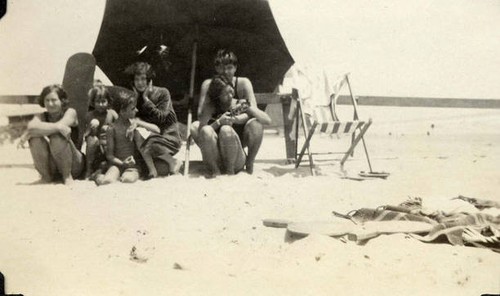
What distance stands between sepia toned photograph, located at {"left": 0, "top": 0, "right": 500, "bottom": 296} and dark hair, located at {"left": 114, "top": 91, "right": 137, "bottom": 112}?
0.01 metres

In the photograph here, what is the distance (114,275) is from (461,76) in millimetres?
5084

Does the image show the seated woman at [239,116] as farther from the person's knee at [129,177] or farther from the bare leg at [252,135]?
the person's knee at [129,177]

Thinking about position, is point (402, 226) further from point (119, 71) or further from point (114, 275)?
point (119, 71)

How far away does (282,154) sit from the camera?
17.2 feet

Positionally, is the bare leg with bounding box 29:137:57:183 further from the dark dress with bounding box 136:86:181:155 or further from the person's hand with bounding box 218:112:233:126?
the person's hand with bounding box 218:112:233:126

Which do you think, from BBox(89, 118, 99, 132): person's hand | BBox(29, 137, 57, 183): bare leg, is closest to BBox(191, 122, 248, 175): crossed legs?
BBox(89, 118, 99, 132): person's hand

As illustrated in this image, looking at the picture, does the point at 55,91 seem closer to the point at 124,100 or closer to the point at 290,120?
the point at 124,100

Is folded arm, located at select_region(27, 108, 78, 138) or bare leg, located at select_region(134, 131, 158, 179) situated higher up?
folded arm, located at select_region(27, 108, 78, 138)

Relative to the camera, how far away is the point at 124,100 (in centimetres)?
365

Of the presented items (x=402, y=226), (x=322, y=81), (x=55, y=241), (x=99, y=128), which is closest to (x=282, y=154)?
(x=322, y=81)

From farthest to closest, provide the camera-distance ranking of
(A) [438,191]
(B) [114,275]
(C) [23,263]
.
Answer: (A) [438,191], (C) [23,263], (B) [114,275]

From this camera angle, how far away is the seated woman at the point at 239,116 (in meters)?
3.83

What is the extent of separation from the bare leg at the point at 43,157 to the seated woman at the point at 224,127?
3.82 feet

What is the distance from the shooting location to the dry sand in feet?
6.80
